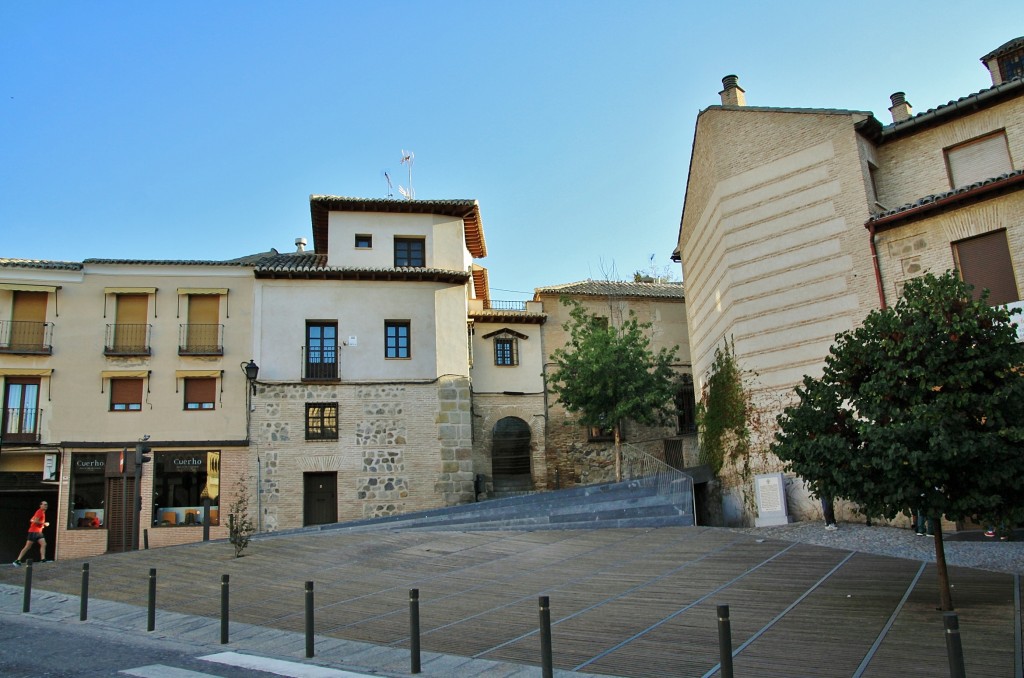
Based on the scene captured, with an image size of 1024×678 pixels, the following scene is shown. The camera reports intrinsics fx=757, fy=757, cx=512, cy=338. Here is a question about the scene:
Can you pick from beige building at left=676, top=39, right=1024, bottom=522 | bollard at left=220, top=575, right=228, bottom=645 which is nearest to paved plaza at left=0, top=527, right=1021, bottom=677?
bollard at left=220, top=575, right=228, bottom=645

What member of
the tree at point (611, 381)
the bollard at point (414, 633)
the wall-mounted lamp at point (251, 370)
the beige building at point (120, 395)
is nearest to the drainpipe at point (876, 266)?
the tree at point (611, 381)

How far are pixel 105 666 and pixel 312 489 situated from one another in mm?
14469

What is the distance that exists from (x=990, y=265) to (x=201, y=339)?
65.4 ft

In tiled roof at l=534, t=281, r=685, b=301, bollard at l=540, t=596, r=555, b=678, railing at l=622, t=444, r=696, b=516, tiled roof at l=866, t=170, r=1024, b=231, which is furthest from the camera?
tiled roof at l=534, t=281, r=685, b=301

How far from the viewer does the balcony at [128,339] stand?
2180 cm

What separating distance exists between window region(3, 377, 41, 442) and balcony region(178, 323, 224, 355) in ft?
13.2

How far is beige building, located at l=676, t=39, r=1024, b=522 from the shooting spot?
14688 mm

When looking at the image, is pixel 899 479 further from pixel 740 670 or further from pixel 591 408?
pixel 591 408

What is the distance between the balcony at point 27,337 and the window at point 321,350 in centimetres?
708

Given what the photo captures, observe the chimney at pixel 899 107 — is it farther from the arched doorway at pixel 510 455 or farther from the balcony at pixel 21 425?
the balcony at pixel 21 425

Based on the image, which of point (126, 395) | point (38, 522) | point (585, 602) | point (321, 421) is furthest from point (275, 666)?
point (126, 395)

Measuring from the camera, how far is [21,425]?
20953 mm

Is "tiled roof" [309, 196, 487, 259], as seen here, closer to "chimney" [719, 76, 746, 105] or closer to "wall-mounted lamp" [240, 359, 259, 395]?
"wall-mounted lamp" [240, 359, 259, 395]

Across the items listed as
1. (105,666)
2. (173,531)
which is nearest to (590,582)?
(105,666)
